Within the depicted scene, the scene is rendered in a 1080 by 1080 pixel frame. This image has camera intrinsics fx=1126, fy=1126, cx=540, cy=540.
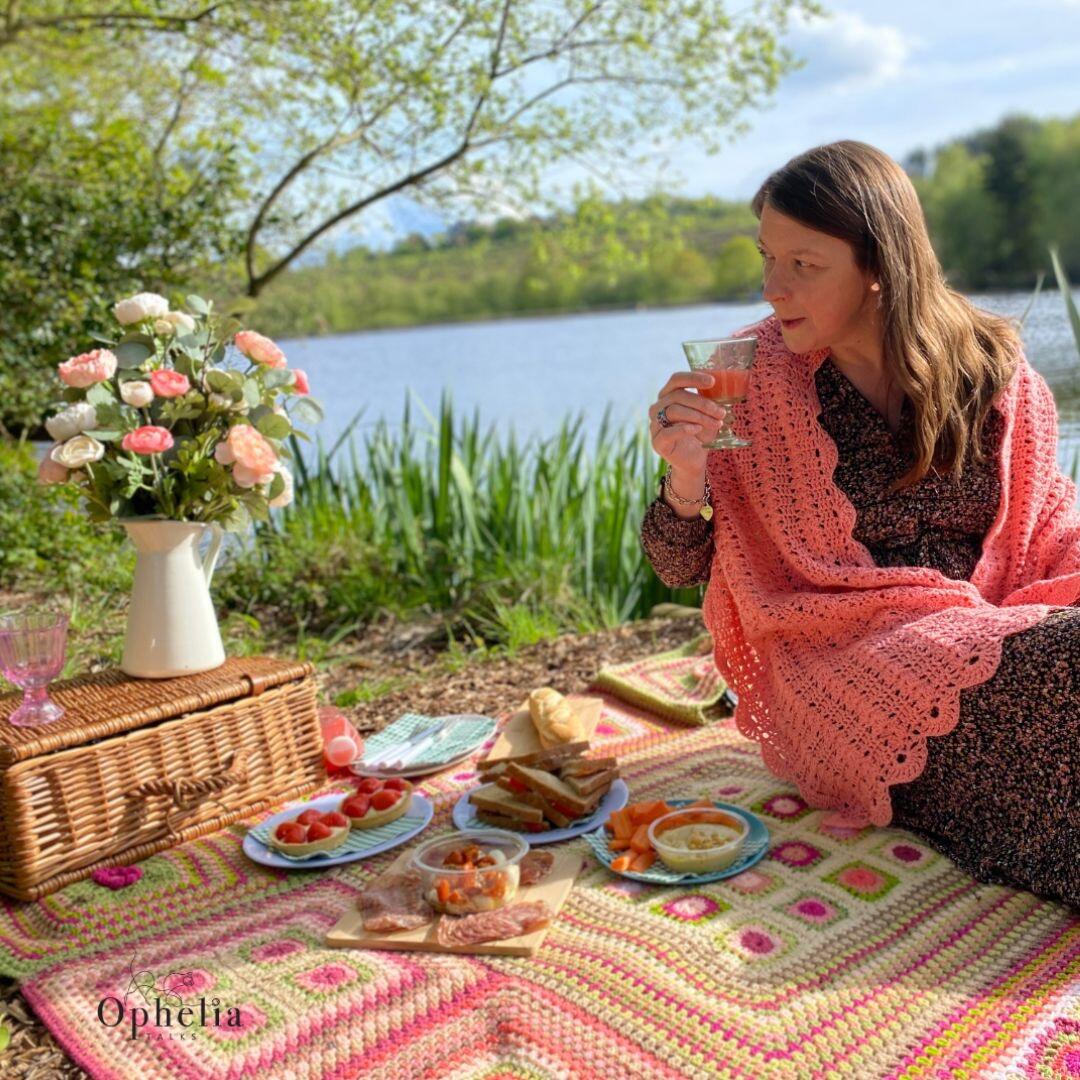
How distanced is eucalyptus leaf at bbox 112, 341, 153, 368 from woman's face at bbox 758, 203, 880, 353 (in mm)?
1289

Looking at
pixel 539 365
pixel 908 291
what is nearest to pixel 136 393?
pixel 908 291

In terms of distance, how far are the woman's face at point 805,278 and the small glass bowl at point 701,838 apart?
3.04 feet

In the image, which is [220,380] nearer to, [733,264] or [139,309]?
[139,309]

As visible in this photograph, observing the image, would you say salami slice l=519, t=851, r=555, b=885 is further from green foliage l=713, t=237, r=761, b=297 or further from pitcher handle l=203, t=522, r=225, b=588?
green foliage l=713, t=237, r=761, b=297

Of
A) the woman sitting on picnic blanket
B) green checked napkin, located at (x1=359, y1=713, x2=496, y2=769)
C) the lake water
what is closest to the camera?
the woman sitting on picnic blanket

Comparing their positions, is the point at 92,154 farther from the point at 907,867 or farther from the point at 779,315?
the point at 907,867

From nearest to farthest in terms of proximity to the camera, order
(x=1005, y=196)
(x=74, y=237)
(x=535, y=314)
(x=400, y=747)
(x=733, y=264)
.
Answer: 1. (x=400, y=747)
2. (x=74, y=237)
3. (x=733, y=264)
4. (x=1005, y=196)
5. (x=535, y=314)

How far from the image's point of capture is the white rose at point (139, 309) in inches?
92.4

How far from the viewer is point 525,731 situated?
2.73 metres

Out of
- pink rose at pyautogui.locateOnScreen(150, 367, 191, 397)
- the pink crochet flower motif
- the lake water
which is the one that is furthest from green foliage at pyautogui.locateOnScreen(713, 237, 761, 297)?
the pink crochet flower motif

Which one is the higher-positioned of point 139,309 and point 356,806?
point 139,309

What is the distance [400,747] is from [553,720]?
38 cm

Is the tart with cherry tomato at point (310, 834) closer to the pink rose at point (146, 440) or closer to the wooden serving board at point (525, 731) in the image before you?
the wooden serving board at point (525, 731)

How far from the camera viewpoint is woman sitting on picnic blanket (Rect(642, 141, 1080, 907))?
1.99 m
